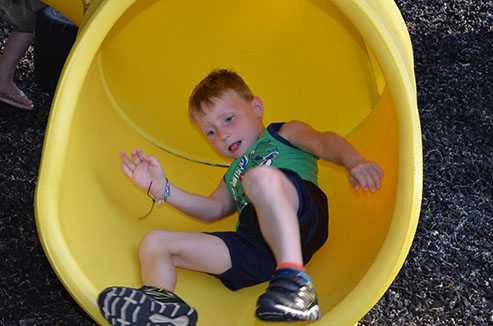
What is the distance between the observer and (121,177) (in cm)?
191

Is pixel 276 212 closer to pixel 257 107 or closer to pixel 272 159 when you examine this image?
pixel 272 159

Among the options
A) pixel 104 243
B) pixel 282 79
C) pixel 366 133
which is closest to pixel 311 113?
pixel 282 79

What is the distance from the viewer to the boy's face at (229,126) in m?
1.79

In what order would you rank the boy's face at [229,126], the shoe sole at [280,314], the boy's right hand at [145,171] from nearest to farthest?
the shoe sole at [280,314] → the boy's right hand at [145,171] → the boy's face at [229,126]

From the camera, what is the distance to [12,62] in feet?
8.11

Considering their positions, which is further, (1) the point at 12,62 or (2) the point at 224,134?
(1) the point at 12,62

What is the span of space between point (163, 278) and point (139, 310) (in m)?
0.25

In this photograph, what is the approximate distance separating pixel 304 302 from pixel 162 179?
589 millimetres

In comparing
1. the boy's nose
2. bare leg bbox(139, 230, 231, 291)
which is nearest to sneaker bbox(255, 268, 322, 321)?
bare leg bbox(139, 230, 231, 291)

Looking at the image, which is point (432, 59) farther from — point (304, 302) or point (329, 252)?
point (304, 302)

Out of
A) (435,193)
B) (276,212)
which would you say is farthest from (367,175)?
(435,193)

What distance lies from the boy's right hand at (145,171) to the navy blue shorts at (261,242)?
20cm

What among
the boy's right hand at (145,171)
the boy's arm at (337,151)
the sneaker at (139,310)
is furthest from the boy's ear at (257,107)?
the sneaker at (139,310)

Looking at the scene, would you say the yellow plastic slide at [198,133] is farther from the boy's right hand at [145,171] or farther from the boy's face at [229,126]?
the boy's face at [229,126]
